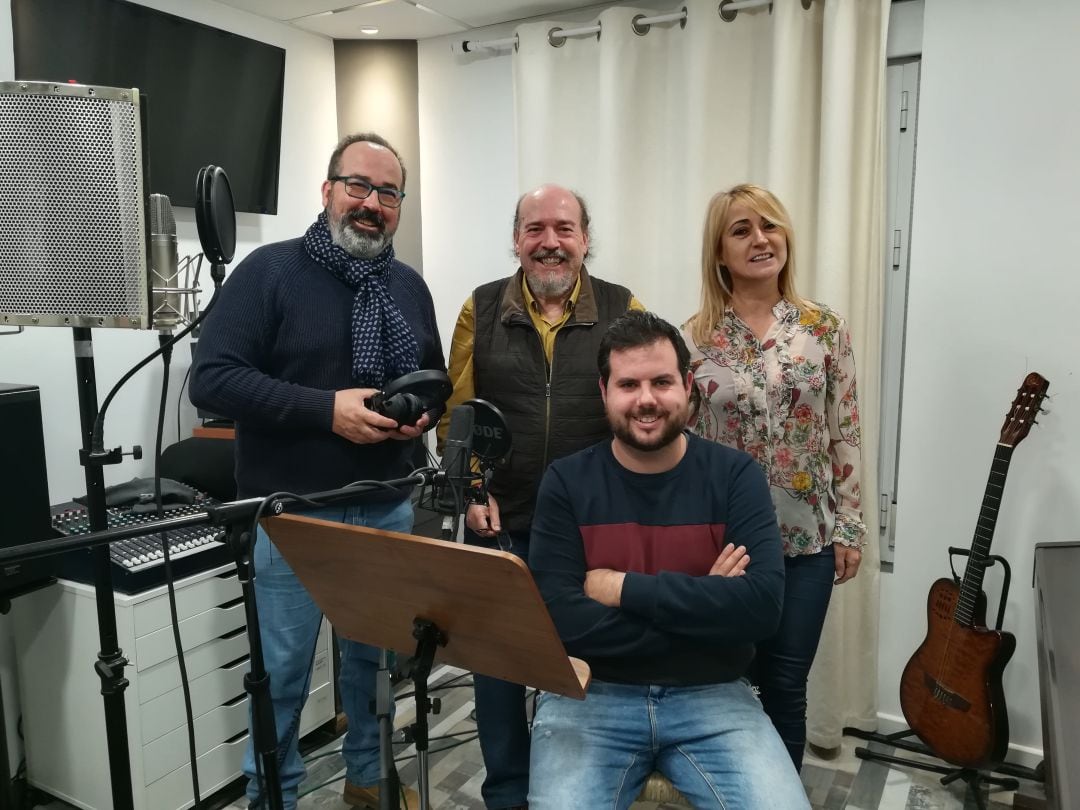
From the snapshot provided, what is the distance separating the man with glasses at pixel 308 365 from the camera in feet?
5.36

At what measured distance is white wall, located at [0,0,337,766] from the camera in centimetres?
220

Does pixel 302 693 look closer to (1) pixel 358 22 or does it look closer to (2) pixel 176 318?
(2) pixel 176 318

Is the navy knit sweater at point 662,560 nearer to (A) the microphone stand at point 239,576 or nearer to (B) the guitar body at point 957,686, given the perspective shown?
(A) the microphone stand at point 239,576

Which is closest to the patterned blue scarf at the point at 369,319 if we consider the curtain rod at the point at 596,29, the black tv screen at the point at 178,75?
the black tv screen at the point at 178,75

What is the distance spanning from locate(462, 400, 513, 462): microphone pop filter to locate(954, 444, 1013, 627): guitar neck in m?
1.54

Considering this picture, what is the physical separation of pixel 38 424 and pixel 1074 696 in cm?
215

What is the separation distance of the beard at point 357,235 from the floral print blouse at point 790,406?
0.77 meters

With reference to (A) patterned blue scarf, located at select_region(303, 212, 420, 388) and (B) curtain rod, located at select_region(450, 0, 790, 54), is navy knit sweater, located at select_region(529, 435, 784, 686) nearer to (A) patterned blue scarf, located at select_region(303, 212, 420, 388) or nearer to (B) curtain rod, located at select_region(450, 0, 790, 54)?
(A) patterned blue scarf, located at select_region(303, 212, 420, 388)

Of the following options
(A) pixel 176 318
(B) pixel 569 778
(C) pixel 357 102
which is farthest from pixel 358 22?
(B) pixel 569 778

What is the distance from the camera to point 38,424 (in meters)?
1.87

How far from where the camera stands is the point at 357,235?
5.77ft

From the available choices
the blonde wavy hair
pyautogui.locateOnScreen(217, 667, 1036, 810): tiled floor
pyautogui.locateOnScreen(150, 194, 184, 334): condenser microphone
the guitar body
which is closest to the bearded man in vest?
the blonde wavy hair

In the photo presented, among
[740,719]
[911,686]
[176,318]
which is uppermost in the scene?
[176,318]

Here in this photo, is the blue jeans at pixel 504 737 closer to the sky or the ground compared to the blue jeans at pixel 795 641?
closer to the ground
